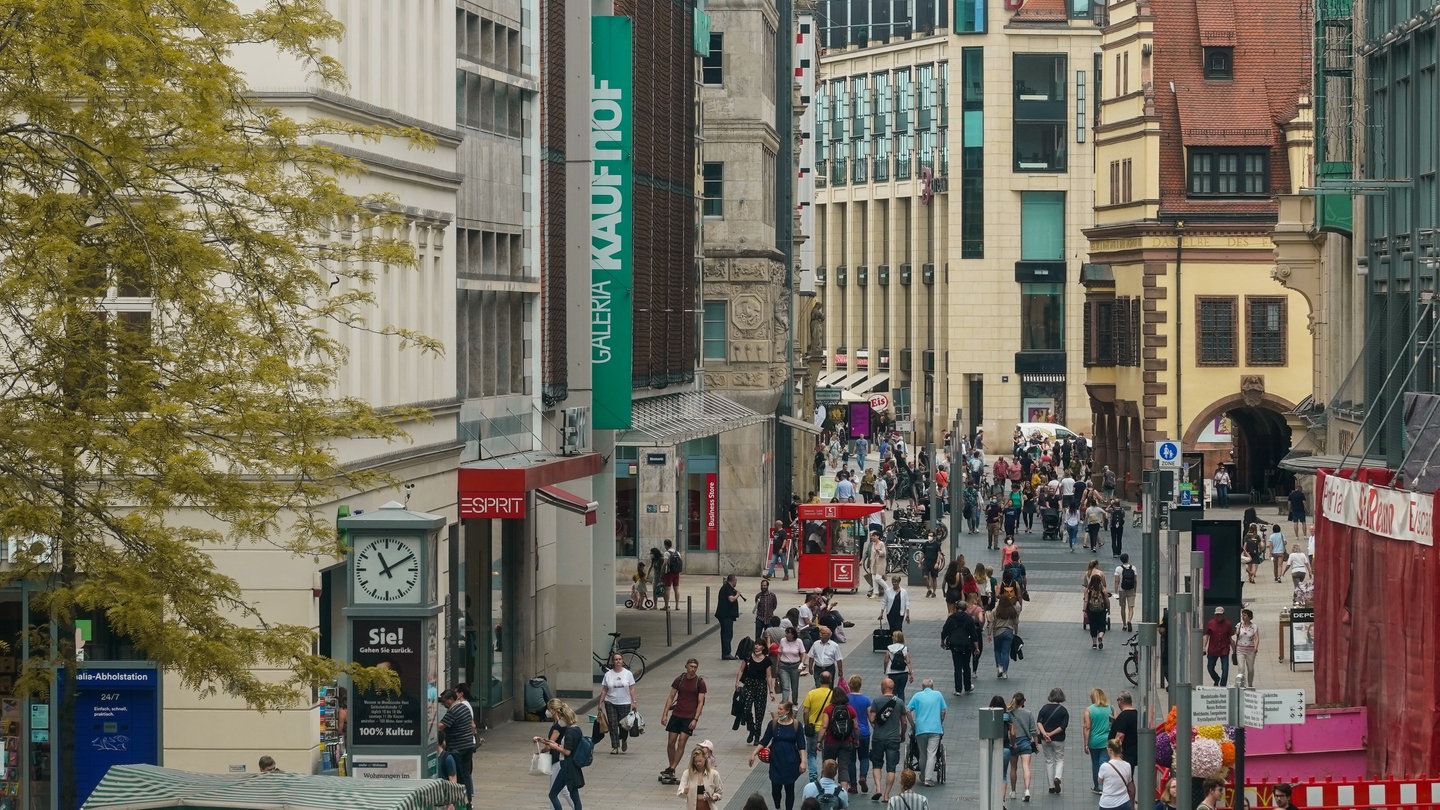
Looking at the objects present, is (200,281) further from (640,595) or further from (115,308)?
(640,595)

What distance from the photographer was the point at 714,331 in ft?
211

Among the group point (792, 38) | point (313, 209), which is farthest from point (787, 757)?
point (792, 38)

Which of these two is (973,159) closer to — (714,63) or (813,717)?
(714,63)

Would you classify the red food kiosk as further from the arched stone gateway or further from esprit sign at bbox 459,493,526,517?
the arched stone gateway

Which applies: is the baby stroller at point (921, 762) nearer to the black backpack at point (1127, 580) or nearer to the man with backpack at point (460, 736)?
the man with backpack at point (460, 736)

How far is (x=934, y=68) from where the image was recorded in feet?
415

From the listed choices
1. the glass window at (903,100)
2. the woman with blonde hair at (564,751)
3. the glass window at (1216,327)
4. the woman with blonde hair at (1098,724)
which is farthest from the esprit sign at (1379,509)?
the glass window at (903,100)

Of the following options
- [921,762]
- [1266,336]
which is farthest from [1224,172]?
[921,762]

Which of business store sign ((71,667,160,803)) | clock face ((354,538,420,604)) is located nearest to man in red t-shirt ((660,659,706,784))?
business store sign ((71,667,160,803))

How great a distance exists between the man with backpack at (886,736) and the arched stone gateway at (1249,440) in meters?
52.1

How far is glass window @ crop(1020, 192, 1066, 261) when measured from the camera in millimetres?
120000

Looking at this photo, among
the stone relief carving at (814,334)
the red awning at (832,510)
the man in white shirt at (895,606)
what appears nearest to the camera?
the man in white shirt at (895,606)

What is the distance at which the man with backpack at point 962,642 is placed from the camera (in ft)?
122

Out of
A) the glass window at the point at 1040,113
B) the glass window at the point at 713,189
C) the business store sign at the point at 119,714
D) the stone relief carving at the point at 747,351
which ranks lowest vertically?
the business store sign at the point at 119,714
